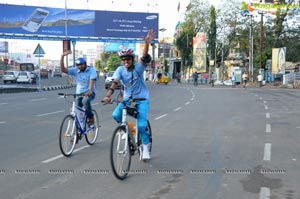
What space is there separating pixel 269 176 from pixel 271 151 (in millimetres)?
2208

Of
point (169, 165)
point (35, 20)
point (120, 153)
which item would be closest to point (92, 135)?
point (169, 165)

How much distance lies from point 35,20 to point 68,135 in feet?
141

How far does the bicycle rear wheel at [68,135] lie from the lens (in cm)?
787

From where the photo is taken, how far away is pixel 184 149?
8922mm

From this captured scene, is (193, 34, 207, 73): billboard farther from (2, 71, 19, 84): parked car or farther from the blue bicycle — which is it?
the blue bicycle

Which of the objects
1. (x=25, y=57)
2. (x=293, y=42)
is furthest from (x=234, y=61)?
(x=25, y=57)

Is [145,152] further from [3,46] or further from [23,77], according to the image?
[3,46]

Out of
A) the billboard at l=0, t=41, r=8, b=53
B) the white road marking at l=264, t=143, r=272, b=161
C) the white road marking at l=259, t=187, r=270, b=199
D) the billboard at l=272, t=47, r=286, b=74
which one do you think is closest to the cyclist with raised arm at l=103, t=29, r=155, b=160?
the white road marking at l=259, t=187, r=270, b=199

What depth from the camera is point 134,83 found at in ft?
23.0

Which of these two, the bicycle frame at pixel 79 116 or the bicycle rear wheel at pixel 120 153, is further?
the bicycle frame at pixel 79 116

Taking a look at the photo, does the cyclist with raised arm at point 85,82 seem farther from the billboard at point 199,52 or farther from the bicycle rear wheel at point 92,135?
the billboard at point 199,52

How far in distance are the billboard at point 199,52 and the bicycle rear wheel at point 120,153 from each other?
55617 mm

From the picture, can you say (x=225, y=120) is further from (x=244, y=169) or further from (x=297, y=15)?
(x=297, y=15)

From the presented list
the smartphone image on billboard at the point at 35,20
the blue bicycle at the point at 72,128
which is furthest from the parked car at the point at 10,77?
the blue bicycle at the point at 72,128
